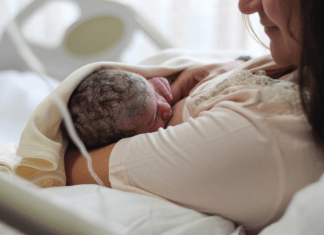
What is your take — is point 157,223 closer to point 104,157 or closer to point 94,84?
point 104,157

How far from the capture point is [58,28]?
2.89 feet

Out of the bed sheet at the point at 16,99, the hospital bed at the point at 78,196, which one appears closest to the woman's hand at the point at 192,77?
the hospital bed at the point at 78,196

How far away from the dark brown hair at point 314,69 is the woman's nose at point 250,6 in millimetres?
144

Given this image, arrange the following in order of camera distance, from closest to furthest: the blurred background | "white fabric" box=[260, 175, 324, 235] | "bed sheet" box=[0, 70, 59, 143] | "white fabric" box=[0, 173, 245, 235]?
"white fabric" box=[260, 175, 324, 235]
"white fabric" box=[0, 173, 245, 235]
"bed sheet" box=[0, 70, 59, 143]
the blurred background

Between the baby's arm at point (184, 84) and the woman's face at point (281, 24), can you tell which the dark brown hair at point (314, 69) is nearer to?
the woman's face at point (281, 24)

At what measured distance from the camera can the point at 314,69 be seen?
476 millimetres

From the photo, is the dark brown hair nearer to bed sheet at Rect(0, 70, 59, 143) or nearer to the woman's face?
the woman's face

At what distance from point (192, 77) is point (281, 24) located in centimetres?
39

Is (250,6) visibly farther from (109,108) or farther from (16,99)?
(16,99)

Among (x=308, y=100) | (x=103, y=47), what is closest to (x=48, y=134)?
(x=103, y=47)

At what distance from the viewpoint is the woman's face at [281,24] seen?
0.55 metres

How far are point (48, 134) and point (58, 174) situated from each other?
86mm

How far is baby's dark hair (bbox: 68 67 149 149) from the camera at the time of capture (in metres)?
0.63

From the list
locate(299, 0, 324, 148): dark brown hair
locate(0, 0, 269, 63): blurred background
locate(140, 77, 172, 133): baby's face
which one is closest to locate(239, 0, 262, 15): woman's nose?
locate(299, 0, 324, 148): dark brown hair
